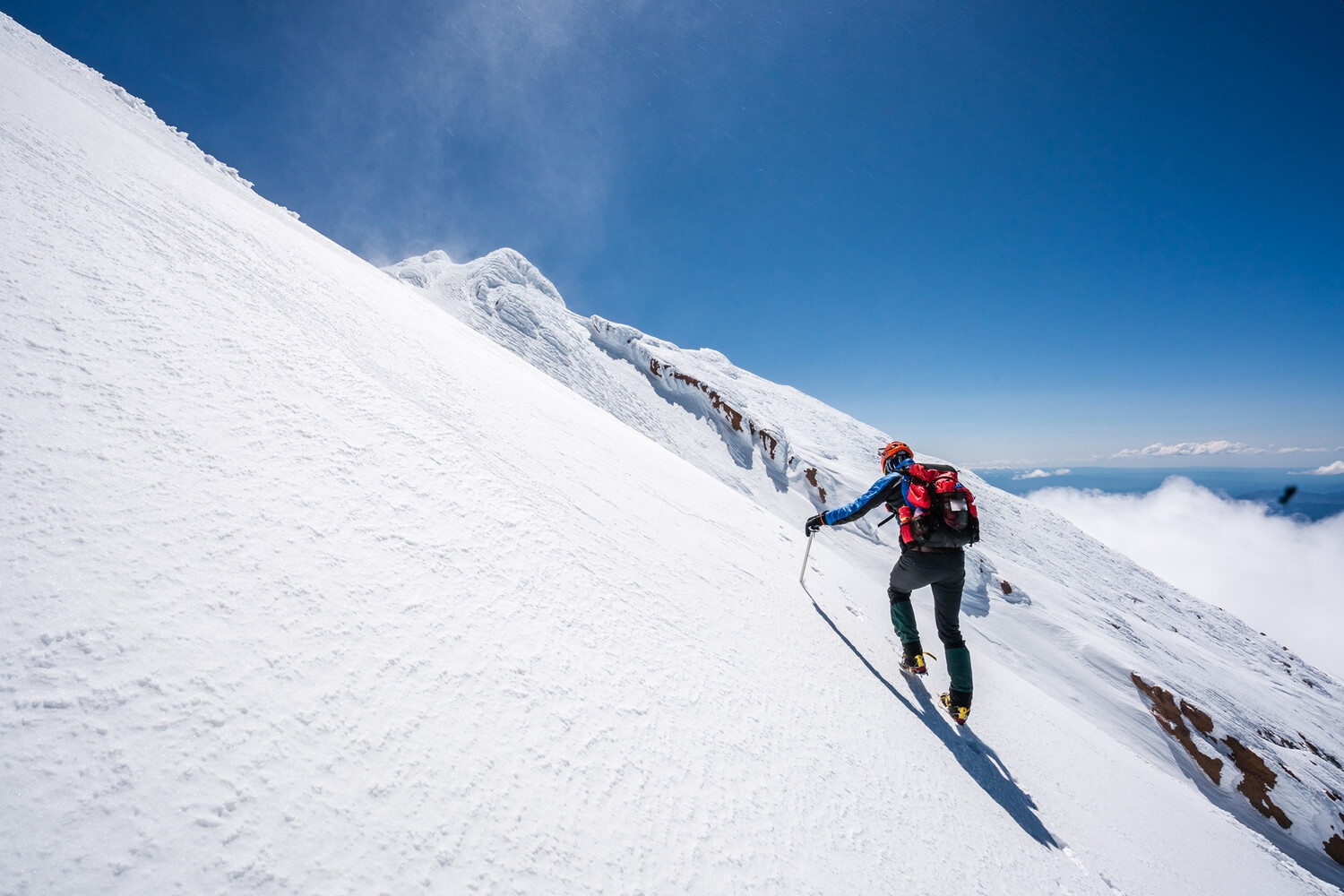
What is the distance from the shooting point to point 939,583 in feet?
15.4

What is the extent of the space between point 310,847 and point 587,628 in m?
1.41


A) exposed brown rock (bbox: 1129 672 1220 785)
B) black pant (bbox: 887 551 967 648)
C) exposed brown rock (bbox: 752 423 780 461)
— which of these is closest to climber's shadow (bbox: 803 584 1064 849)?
black pant (bbox: 887 551 967 648)

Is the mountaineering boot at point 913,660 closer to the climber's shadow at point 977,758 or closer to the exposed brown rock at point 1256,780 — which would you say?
the climber's shadow at point 977,758

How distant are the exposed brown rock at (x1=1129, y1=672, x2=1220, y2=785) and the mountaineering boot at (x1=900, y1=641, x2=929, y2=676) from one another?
15338mm

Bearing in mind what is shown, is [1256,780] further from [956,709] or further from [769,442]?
[956,709]

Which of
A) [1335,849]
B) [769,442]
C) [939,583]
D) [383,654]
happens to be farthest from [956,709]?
[1335,849]

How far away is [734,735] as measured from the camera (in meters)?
2.48

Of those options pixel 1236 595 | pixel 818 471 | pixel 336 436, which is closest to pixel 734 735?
pixel 336 436

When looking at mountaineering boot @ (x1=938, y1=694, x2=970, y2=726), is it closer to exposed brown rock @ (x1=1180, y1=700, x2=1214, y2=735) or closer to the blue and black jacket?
the blue and black jacket

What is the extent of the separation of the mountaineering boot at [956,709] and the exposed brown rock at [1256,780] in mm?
17109

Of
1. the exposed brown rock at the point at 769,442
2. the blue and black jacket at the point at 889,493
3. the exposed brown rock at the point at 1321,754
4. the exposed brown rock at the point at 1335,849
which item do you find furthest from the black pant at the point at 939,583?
the exposed brown rock at the point at 1321,754

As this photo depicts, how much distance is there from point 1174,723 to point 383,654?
69.2 feet

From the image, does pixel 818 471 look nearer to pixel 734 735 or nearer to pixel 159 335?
pixel 734 735

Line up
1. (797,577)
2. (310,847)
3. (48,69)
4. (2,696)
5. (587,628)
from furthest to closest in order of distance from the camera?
(48,69) → (797,577) → (587,628) → (310,847) → (2,696)
